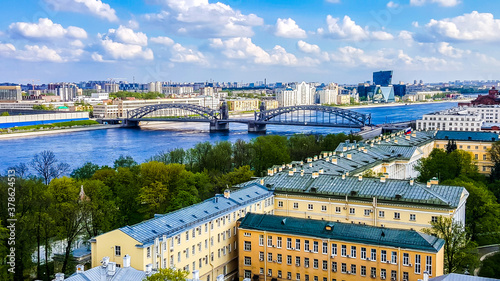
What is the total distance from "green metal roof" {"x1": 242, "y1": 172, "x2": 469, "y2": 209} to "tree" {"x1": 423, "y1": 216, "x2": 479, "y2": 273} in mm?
1385

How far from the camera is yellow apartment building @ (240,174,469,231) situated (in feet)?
59.8

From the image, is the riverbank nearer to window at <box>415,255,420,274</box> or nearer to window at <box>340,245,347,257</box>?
window at <box>340,245,347,257</box>

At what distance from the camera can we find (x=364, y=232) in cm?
1597

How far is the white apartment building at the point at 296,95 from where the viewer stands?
162500 mm

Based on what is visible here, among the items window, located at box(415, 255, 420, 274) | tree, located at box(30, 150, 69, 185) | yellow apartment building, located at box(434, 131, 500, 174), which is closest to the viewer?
window, located at box(415, 255, 420, 274)

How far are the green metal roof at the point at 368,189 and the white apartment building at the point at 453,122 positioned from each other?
36468 millimetres

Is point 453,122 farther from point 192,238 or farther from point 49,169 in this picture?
point 192,238

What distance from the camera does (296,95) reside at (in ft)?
547

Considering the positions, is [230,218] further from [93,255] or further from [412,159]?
[412,159]

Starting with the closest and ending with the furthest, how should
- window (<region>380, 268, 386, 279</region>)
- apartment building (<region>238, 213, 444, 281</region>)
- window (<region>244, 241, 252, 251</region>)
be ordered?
apartment building (<region>238, 213, 444, 281</region>) → window (<region>380, 268, 386, 279</region>) → window (<region>244, 241, 252, 251</region>)

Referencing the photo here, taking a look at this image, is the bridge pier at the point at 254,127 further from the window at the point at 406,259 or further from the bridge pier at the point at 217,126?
the window at the point at 406,259

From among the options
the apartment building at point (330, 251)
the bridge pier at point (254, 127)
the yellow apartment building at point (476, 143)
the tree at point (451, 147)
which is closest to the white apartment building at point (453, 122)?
A: the yellow apartment building at point (476, 143)

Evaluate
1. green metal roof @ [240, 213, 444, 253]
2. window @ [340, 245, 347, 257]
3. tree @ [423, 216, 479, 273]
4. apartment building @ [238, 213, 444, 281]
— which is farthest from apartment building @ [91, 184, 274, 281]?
tree @ [423, 216, 479, 273]

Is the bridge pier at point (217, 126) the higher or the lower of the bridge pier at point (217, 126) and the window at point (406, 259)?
the lower
